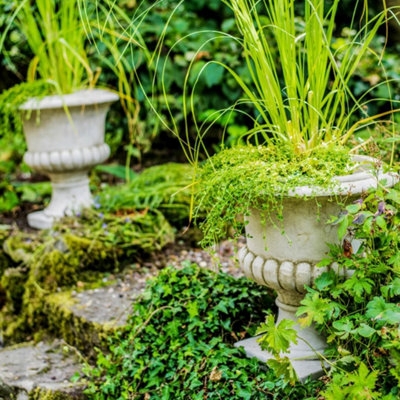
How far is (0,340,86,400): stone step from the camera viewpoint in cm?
232

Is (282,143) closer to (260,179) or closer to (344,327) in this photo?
(260,179)

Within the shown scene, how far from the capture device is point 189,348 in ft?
6.81

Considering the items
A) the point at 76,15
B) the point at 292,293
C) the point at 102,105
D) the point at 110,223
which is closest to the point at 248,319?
the point at 292,293

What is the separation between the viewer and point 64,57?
11.5 ft

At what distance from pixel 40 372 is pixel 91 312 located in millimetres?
344

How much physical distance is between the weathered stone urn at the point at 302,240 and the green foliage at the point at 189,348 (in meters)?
0.21

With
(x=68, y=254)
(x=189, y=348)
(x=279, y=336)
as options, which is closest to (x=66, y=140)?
(x=68, y=254)

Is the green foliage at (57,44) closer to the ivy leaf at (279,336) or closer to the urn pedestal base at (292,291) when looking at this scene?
the urn pedestal base at (292,291)

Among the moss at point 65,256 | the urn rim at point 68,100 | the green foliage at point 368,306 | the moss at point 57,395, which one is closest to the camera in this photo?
the green foliage at point 368,306

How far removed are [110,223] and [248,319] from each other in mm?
1228

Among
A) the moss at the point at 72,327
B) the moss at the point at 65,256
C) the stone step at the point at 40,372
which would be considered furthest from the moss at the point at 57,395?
the moss at the point at 65,256

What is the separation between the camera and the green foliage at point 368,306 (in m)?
1.47

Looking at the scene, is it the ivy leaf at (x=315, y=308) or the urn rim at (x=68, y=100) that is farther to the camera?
the urn rim at (x=68, y=100)

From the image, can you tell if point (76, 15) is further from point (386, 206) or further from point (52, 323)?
point (386, 206)
